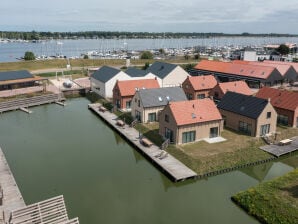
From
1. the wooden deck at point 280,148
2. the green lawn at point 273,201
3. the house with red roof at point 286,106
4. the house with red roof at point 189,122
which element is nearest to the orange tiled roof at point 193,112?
the house with red roof at point 189,122

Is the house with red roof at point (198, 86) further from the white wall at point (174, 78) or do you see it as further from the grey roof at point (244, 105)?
the grey roof at point (244, 105)

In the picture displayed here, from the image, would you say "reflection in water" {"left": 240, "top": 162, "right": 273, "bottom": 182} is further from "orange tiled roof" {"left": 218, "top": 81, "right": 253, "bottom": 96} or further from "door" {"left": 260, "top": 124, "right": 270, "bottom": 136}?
"orange tiled roof" {"left": 218, "top": 81, "right": 253, "bottom": 96}

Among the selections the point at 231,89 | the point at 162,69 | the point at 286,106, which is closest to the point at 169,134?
the point at 286,106

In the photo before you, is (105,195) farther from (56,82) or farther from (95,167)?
(56,82)

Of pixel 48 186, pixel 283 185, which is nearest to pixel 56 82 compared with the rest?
pixel 48 186

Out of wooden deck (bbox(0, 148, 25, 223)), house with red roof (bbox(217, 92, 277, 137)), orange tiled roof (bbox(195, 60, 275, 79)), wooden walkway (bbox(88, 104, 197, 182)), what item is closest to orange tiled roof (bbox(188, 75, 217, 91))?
orange tiled roof (bbox(195, 60, 275, 79))

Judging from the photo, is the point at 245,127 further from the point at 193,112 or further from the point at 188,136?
the point at 188,136
